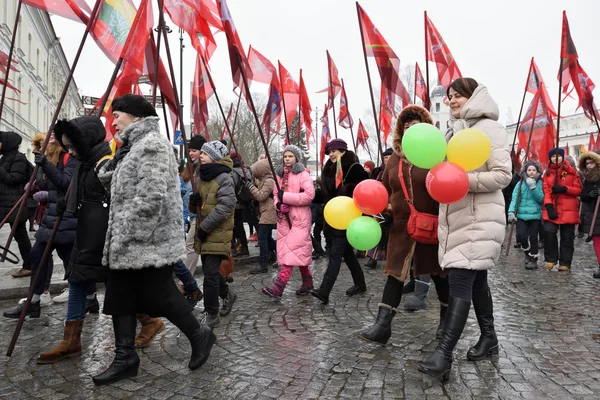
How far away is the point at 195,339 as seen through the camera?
3.54 metres

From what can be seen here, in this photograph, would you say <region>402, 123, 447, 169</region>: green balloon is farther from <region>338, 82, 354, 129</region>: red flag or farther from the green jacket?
<region>338, 82, 354, 129</region>: red flag

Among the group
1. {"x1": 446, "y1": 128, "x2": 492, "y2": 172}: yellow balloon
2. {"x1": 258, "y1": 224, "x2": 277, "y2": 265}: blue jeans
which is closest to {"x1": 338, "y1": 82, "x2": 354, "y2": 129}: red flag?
{"x1": 258, "y1": 224, "x2": 277, "y2": 265}: blue jeans

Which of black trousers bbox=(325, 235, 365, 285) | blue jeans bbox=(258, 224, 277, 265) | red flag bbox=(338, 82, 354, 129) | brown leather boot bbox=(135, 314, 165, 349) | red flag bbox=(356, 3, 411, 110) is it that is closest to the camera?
brown leather boot bbox=(135, 314, 165, 349)

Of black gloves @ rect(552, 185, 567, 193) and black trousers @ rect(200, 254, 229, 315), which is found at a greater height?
black gloves @ rect(552, 185, 567, 193)

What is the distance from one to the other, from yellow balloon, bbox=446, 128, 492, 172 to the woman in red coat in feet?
17.6

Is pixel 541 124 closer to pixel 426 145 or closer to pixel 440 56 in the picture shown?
pixel 440 56

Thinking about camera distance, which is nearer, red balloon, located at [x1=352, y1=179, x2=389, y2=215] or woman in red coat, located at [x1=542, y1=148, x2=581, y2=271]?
red balloon, located at [x1=352, y1=179, x2=389, y2=215]

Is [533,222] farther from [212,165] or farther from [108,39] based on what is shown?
[108,39]

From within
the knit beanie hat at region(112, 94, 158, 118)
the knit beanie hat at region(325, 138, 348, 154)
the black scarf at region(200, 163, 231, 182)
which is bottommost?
the black scarf at region(200, 163, 231, 182)

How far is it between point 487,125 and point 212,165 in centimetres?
251

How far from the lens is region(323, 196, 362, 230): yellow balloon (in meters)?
4.38

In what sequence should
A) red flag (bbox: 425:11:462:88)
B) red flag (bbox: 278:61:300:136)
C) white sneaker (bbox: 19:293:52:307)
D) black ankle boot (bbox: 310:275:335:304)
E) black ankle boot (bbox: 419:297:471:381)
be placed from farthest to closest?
red flag (bbox: 278:61:300:136)
red flag (bbox: 425:11:462:88)
black ankle boot (bbox: 310:275:335:304)
white sneaker (bbox: 19:293:52:307)
black ankle boot (bbox: 419:297:471:381)

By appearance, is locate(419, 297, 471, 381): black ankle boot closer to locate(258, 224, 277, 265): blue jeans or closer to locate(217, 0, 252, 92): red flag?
locate(217, 0, 252, 92): red flag

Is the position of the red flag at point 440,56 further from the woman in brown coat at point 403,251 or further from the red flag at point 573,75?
the woman in brown coat at point 403,251
